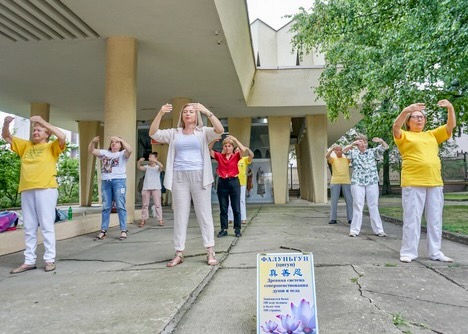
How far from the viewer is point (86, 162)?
2003cm

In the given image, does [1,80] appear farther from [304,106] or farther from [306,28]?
[304,106]

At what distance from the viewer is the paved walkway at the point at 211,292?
2324mm

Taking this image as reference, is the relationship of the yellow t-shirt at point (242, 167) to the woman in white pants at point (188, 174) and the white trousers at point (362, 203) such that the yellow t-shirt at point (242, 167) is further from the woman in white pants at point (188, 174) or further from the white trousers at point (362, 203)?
the woman in white pants at point (188, 174)

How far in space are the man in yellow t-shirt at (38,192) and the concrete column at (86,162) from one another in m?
16.5

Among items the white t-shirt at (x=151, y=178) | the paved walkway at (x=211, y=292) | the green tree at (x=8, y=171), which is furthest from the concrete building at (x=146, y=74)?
the paved walkway at (x=211, y=292)

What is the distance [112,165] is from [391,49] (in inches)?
268

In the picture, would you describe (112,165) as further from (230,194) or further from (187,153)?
(187,153)

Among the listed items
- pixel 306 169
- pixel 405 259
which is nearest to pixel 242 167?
pixel 405 259

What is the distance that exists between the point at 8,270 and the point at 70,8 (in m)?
5.57

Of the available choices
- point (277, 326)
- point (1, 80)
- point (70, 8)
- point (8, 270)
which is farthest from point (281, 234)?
point (1, 80)

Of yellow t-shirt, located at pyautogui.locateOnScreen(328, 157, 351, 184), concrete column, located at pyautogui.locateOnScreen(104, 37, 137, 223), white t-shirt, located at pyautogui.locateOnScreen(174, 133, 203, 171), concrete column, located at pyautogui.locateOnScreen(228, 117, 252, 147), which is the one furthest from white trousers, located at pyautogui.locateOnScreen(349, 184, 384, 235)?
concrete column, located at pyautogui.locateOnScreen(228, 117, 252, 147)

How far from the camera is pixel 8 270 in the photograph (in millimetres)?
4129

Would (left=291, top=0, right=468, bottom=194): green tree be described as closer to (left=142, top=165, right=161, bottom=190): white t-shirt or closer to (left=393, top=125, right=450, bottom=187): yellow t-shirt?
(left=393, top=125, right=450, bottom=187): yellow t-shirt

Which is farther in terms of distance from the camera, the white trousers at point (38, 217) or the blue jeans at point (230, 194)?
the blue jeans at point (230, 194)
